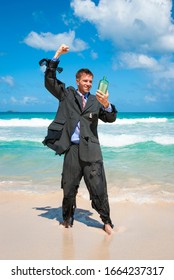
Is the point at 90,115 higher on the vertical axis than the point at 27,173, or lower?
higher

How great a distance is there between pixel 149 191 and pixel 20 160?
5.47 metres

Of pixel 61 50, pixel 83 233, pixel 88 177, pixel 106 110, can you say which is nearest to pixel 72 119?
pixel 106 110

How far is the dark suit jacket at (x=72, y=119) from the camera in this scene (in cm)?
476

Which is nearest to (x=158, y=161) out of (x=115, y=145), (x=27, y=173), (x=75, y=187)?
(x=27, y=173)

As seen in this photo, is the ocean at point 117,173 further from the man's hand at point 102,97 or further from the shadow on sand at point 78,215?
the man's hand at point 102,97

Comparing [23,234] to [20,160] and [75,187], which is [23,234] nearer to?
[75,187]

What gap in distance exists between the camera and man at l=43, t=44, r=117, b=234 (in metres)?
4.77

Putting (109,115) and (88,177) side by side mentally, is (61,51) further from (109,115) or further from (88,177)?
(88,177)

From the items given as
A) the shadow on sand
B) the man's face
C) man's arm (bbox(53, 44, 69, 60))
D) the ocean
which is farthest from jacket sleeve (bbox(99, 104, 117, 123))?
the ocean

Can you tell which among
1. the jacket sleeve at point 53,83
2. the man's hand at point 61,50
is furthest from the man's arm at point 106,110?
the man's hand at point 61,50

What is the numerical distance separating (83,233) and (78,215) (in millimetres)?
900

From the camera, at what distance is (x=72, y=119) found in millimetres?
4812

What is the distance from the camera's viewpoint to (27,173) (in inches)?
369
